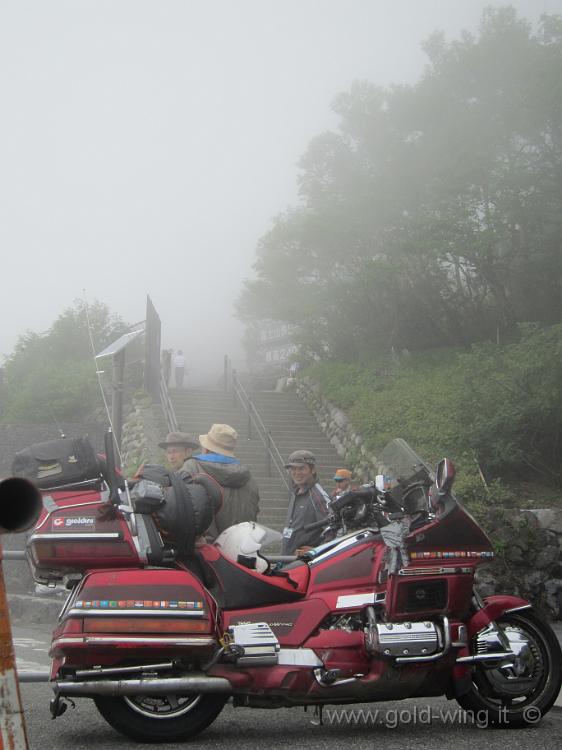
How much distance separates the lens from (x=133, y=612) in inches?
191

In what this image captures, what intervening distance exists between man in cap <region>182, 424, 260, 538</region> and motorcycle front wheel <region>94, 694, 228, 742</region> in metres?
1.63

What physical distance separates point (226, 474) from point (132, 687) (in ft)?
6.41

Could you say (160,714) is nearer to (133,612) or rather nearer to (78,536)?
(133,612)

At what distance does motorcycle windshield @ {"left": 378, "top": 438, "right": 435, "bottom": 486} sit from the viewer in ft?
18.4

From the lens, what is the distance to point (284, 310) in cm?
2975

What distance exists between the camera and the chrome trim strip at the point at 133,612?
4.79 m

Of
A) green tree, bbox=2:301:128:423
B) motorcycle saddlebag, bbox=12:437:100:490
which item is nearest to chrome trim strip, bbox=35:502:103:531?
motorcycle saddlebag, bbox=12:437:100:490

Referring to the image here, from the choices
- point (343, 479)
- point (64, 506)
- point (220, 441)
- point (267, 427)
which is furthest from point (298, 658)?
point (267, 427)

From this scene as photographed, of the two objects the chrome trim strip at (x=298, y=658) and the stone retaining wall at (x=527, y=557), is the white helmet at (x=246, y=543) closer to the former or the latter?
the chrome trim strip at (x=298, y=658)

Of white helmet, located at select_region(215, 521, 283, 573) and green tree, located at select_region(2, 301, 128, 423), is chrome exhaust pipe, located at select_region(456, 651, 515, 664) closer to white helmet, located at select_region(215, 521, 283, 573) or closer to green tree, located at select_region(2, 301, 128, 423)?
white helmet, located at select_region(215, 521, 283, 573)

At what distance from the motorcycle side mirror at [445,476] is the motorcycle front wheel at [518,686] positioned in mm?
839

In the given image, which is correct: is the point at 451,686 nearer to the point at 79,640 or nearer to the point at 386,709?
the point at 386,709

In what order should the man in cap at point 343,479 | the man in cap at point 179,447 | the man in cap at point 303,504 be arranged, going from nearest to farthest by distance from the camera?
the man in cap at point 179,447 < the man in cap at point 303,504 < the man in cap at point 343,479
